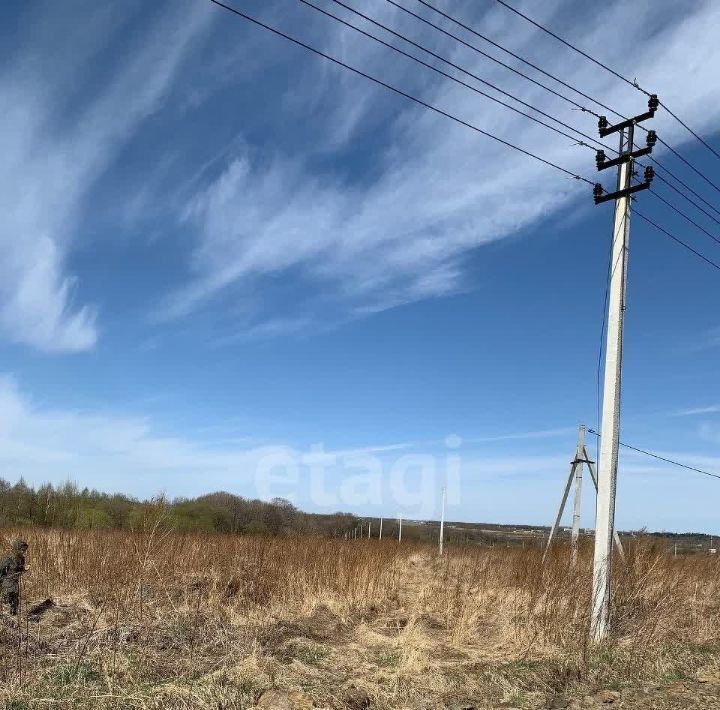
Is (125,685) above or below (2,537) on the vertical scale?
above

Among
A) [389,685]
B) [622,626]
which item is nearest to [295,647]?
[389,685]

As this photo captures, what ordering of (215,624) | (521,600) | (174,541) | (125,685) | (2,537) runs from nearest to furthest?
(125,685) < (215,624) < (521,600) < (174,541) < (2,537)

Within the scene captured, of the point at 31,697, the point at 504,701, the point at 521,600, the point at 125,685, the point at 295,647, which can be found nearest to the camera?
the point at 31,697

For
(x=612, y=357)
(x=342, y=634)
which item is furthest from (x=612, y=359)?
(x=342, y=634)

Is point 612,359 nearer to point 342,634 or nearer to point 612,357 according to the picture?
point 612,357

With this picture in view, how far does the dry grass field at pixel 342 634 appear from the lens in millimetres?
5133

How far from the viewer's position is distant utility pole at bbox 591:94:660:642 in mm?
7949

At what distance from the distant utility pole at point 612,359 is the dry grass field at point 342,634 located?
364 mm

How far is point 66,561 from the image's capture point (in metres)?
11.9

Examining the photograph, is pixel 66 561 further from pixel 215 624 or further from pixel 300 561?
pixel 215 624

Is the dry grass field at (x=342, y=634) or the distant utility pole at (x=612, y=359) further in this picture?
the distant utility pole at (x=612, y=359)

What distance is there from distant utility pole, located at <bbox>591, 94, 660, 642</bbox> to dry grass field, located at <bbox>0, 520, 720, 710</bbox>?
0.36 meters

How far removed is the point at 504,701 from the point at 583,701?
0.68 meters

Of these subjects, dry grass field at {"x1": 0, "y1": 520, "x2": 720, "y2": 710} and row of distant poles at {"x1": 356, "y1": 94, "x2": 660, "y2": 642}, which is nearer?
dry grass field at {"x1": 0, "y1": 520, "x2": 720, "y2": 710}
